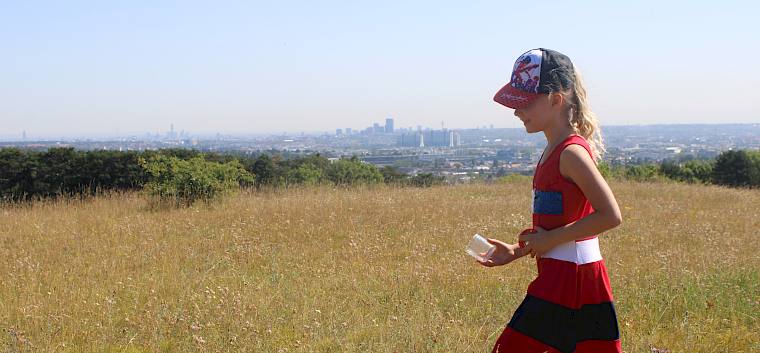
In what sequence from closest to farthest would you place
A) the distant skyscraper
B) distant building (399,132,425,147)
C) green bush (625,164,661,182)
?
green bush (625,164,661,182) → distant building (399,132,425,147) → the distant skyscraper

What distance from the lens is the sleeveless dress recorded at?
7.67 feet

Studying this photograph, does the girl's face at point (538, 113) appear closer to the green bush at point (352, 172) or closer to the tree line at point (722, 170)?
the green bush at point (352, 172)

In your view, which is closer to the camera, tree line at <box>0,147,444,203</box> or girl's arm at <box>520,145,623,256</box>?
girl's arm at <box>520,145,623,256</box>

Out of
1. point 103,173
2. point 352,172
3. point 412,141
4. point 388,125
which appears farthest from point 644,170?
point 388,125

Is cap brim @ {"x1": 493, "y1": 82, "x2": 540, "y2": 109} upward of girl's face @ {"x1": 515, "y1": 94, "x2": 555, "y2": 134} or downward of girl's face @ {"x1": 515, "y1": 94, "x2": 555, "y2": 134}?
upward

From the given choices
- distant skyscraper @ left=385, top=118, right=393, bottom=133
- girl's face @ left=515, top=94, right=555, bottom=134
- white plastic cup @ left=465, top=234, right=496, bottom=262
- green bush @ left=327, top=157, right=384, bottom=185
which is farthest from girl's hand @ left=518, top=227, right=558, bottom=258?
distant skyscraper @ left=385, top=118, right=393, bottom=133

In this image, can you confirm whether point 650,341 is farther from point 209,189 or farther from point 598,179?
point 209,189

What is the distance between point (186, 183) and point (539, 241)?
9816 mm

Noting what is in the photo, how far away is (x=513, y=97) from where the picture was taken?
241cm

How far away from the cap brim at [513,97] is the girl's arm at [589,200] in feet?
0.83

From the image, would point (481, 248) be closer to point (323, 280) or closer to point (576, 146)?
point (576, 146)

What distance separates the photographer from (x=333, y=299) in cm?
519

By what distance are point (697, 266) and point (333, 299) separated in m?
3.81

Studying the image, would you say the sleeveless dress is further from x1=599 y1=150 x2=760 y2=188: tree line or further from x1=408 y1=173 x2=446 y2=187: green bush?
x1=599 y1=150 x2=760 y2=188: tree line
